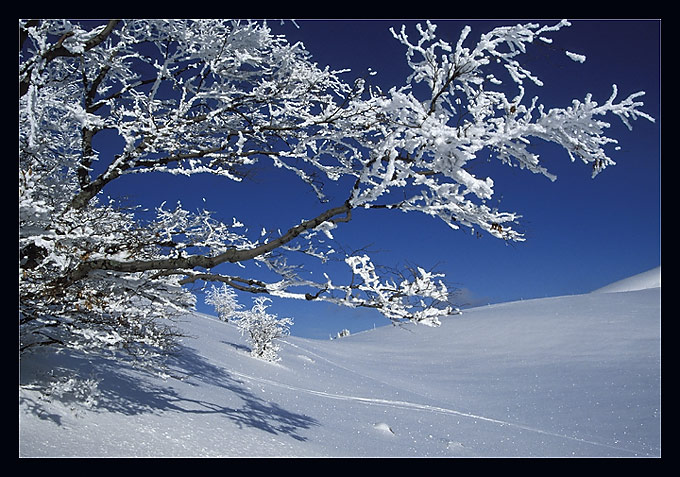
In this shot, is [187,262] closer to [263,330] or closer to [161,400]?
[161,400]

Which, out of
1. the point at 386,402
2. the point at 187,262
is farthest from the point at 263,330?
the point at 187,262

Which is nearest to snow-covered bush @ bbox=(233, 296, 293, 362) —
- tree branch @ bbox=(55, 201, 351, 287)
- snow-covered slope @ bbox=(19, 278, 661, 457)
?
snow-covered slope @ bbox=(19, 278, 661, 457)

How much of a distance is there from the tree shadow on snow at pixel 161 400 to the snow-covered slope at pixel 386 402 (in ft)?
0.08

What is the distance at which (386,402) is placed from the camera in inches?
365

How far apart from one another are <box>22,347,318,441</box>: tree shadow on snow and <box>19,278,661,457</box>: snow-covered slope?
0.9 inches

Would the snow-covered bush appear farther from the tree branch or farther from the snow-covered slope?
the tree branch

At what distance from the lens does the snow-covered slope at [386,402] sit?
4.10 m

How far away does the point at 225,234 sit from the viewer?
4.73 metres

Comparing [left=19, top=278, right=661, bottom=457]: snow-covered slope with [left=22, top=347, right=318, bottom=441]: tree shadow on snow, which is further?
[left=22, top=347, right=318, bottom=441]: tree shadow on snow

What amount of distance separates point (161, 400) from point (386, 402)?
209 inches

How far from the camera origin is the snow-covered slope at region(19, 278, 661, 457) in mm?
4102

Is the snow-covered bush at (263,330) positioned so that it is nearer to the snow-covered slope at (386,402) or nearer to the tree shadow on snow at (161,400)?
the snow-covered slope at (386,402)

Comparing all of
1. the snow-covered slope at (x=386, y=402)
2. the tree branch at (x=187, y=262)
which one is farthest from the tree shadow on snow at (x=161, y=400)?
the tree branch at (x=187, y=262)
